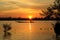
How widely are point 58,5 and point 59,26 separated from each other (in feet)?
10.8

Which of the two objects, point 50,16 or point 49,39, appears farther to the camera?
point 50,16

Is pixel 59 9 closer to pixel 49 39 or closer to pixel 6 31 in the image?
pixel 49 39

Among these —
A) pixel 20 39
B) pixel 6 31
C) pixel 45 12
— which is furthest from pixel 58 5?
pixel 6 31

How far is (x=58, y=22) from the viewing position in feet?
125

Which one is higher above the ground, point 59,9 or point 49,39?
point 59,9

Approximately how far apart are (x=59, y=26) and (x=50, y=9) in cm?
367

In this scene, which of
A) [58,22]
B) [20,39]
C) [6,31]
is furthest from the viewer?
[6,31]

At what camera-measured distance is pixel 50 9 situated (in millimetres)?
39031

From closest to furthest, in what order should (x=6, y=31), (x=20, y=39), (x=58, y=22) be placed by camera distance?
(x=20, y=39)
(x=58, y=22)
(x=6, y=31)

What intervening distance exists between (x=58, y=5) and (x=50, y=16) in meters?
2.33

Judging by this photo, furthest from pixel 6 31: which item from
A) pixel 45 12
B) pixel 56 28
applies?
pixel 56 28

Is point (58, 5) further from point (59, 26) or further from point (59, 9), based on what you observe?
point (59, 26)

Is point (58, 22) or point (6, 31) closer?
point (58, 22)

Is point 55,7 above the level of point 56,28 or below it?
above
